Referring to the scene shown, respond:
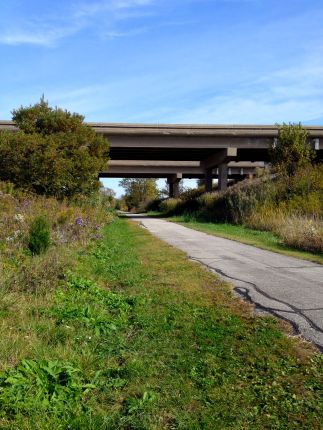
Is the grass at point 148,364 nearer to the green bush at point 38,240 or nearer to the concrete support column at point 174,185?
the green bush at point 38,240

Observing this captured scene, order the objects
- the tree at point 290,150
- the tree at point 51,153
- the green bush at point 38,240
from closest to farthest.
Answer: the green bush at point 38,240
the tree at point 51,153
the tree at point 290,150

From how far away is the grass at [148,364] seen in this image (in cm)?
325

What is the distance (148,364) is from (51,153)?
44.2 ft

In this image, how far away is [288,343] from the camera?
4539 millimetres

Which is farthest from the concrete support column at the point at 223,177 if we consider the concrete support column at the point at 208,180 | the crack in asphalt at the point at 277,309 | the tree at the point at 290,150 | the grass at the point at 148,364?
the grass at the point at 148,364

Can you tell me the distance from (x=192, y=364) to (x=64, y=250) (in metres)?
5.40

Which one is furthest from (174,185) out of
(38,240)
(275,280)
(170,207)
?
(275,280)

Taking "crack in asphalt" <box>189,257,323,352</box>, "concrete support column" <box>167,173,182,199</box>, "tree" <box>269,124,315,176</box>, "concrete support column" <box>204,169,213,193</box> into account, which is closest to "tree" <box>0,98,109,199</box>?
"crack in asphalt" <box>189,257,323,352</box>

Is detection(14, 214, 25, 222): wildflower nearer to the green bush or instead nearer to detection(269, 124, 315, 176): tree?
the green bush

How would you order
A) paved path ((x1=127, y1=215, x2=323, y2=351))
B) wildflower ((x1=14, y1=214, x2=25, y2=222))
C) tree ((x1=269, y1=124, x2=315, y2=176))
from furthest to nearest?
tree ((x1=269, y1=124, x2=315, y2=176)), wildflower ((x1=14, y1=214, x2=25, y2=222)), paved path ((x1=127, y1=215, x2=323, y2=351))

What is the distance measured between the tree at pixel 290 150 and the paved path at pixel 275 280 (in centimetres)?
1432

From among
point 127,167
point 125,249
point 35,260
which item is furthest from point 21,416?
point 127,167

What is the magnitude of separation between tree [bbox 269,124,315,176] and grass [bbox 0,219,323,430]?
20.6 metres

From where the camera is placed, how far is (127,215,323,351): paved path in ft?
17.9
